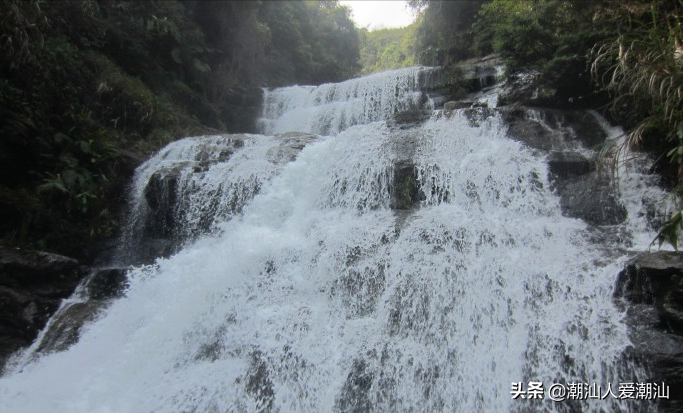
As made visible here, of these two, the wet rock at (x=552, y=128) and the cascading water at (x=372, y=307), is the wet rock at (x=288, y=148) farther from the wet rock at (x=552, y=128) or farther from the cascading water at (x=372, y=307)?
the wet rock at (x=552, y=128)

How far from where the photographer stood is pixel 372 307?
216 inches

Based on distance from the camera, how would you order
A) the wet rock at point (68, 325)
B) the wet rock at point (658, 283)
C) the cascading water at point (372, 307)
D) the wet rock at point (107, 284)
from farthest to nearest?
the wet rock at point (107, 284)
the wet rock at point (68, 325)
the cascading water at point (372, 307)
the wet rock at point (658, 283)

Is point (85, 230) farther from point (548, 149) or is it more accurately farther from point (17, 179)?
point (548, 149)

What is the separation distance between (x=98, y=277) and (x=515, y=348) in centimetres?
648

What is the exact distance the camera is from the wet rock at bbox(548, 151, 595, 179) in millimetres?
6836

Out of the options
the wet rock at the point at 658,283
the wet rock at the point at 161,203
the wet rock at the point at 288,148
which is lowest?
the wet rock at the point at 658,283

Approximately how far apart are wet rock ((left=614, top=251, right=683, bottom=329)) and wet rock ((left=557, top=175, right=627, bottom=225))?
1550mm

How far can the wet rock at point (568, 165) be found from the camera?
6.84 m

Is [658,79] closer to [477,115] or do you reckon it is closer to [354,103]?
[477,115]

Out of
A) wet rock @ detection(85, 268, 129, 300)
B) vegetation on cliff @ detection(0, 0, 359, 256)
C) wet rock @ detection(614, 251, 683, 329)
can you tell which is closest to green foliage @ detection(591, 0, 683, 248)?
wet rock @ detection(614, 251, 683, 329)

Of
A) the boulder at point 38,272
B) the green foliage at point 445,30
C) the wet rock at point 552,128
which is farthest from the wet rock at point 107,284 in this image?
the green foliage at point 445,30

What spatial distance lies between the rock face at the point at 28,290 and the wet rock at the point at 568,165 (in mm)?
7938

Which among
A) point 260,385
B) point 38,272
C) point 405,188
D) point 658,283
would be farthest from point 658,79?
point 38,272

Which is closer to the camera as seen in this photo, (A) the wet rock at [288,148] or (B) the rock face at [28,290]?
(B) the rock face at [28,290]
